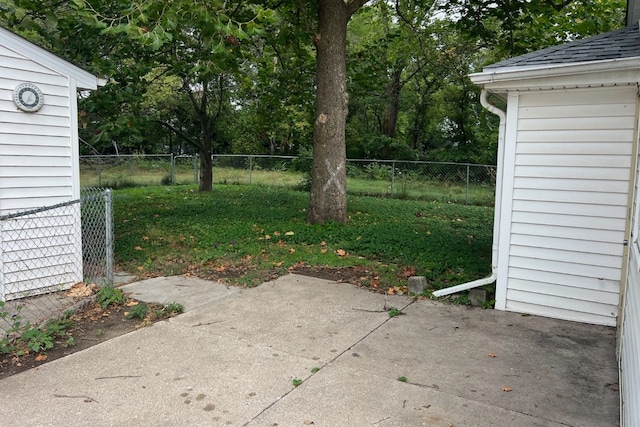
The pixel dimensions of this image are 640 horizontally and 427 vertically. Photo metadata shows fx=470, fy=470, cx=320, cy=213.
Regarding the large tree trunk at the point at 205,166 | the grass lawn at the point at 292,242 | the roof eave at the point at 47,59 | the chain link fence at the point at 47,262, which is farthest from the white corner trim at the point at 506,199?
the large tree trunk at the point at 205,166

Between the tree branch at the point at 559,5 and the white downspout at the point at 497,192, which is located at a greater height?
the tree branch at the point at 559,5

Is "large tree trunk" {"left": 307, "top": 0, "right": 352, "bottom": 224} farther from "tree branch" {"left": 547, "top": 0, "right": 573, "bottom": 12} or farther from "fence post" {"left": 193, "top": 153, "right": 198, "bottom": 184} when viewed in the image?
"fence post" {"left": 193, "top": 153, "right": 198, "bottom": 184}

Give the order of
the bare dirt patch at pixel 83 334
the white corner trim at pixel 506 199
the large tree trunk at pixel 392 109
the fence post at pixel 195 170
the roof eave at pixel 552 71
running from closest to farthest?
the bare dirt patch at pixel 83 334 → the roof eave at pixel 552 71 → the white corner trim at pixel 506 199 → the fence post at pixel 195 170 → the large tree trunk at pixel 392 109

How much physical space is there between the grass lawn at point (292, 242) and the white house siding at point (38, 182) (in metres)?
1.08

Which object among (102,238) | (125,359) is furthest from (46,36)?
(125,359)

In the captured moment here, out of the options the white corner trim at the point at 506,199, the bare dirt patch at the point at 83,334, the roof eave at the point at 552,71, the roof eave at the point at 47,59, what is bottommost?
the bare dirt patch at the point at 83,334

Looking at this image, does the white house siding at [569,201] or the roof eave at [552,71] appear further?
the white house siding at [569,201]

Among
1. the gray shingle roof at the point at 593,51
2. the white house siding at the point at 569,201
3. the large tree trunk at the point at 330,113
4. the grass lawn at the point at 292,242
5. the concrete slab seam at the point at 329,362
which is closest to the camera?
the concrete slab seam at the point at 329,362

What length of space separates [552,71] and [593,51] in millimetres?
614

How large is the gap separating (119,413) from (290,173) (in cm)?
1474

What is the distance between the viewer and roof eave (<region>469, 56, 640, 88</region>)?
12.7 ft

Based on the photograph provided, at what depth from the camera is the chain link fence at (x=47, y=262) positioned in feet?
15.6

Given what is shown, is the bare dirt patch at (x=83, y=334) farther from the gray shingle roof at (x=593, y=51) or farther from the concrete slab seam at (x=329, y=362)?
the gray shingle roof at (x=593, y=51)

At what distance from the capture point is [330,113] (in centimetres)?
857
